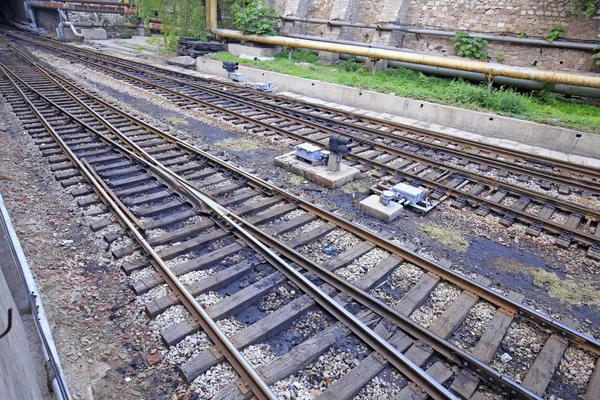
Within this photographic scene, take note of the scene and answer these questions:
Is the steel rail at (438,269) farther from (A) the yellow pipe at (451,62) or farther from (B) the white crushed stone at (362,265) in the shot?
(A) the yellow pipe at (451,62)

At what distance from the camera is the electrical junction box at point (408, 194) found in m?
7.25

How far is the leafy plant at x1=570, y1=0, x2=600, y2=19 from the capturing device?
1436 centimetres

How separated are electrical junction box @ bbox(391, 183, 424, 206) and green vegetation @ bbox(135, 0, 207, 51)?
21.5 m

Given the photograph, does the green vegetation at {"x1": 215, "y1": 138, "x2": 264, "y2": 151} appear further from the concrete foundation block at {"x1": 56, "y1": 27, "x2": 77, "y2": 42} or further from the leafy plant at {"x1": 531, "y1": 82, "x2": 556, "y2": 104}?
the concrete foundation block at {"x1": 56, "y1": 27, "x2": 77, "y2": 42}

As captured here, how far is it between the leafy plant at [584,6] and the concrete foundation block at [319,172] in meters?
13.5

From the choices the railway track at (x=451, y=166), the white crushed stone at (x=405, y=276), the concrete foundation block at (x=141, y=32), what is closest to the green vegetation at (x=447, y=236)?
the railway track at (x=451, y=166)

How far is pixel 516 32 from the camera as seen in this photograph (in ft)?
55.5

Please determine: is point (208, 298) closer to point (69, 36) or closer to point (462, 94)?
point (462, 94)

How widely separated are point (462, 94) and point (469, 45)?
5.81 m

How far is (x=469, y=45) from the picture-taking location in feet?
57.0

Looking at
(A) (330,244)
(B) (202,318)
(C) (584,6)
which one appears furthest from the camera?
(C) (584,6)

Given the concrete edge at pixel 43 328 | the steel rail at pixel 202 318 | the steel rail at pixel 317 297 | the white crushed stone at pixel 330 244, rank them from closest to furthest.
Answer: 1. the concrete edge at pixel 43 328
2. the steel rail at pixel 202 318
3. the steel rail at pixel 317 297
4. the white crushed stone at pixel 330 244

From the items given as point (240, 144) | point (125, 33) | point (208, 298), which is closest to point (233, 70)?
point (240, 144)

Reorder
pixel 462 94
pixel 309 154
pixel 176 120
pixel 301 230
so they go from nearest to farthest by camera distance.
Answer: pixel 301 230 → pixel 309 154 → pixel 176 120 → pixel 462 94
